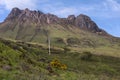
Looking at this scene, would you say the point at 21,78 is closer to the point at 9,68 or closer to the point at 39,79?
the point at 39,79

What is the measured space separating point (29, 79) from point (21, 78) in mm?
589

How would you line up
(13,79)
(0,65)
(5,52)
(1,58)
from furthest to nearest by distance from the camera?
1. (5,52)
2. (1,58)
3. (0,65)
4. (13,79)

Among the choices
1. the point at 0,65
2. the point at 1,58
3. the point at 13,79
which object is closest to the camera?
the point at 13,79

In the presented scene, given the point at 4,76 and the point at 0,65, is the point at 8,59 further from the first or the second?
the point at 4,76

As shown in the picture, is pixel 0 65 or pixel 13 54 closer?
pixel 0 65

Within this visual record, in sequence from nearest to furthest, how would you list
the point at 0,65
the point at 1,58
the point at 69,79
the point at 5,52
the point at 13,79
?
the point at 13,79 < the point at 69,79 < the point at 0,65 < the point at 1,58 < the point at 5,52

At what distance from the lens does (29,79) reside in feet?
65.8

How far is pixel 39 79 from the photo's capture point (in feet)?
→ 67.4

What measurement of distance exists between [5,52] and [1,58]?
4072mm

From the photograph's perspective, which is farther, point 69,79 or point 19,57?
point 19,57

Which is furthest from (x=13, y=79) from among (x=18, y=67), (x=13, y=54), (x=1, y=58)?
(x=13, y=54)

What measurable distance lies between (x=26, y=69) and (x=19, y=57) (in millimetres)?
8158

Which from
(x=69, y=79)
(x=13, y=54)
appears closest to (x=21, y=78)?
(x=69, y=79)

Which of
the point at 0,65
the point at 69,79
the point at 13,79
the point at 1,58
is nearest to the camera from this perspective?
the point at 13,79
